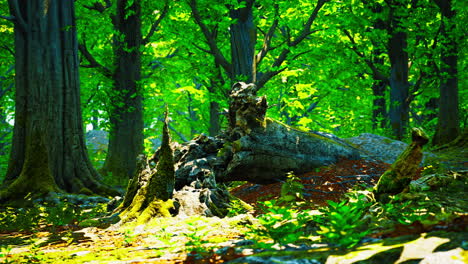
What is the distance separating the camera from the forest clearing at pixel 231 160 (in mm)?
3088

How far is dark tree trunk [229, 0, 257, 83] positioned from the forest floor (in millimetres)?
7767

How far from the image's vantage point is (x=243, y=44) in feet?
46.7

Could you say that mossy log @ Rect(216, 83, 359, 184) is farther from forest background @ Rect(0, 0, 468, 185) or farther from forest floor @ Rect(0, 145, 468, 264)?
forest background @ Rect(0, 0, 468, 185)

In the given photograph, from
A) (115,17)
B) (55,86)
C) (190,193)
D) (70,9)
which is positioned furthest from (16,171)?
(115,17)

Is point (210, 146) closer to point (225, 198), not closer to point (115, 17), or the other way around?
point (225, 198)

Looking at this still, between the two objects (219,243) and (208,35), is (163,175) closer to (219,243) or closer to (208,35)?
(219,243)

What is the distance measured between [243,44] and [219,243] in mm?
11645

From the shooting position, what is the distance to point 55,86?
10.3 metres

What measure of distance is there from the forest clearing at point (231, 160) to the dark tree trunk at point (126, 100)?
7 centimetres

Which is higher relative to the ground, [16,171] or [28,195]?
[16,171]

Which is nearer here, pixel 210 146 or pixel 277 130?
pixel 210 146

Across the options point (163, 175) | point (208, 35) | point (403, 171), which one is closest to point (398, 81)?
point (208, 35)

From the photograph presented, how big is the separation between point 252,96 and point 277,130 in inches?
41.3

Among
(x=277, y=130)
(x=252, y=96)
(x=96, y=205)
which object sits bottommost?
(x=96, y=205)
